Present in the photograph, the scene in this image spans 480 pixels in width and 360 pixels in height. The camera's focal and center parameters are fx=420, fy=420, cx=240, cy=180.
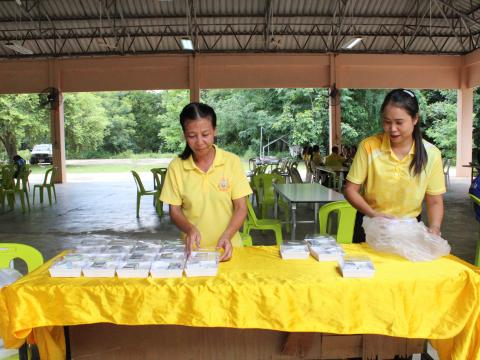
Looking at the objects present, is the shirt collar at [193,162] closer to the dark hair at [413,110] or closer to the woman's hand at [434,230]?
the dark hair at [413,110]

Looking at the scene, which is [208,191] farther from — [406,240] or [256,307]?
[406,240]

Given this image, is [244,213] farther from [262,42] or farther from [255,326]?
[262,42]

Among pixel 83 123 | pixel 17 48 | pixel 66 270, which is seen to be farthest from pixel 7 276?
pixel 83 123

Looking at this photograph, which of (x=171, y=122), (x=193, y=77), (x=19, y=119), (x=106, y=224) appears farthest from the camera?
(x=171, y=122)

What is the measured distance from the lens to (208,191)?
205 centimetres

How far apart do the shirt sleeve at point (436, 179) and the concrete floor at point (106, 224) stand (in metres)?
3.19

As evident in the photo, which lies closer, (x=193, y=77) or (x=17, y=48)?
(x=17, y=48)

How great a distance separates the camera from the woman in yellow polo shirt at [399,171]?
1.94 metres

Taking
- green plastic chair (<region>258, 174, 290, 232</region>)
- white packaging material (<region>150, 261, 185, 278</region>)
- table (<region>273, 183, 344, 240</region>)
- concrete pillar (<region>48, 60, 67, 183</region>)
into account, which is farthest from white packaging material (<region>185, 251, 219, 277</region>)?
concrete pillar (<region>48, 60, 67, 183</region>)

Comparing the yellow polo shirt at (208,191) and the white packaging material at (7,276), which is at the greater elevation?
the yellow polo shirt at (208,191)

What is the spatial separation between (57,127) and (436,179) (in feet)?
46.5

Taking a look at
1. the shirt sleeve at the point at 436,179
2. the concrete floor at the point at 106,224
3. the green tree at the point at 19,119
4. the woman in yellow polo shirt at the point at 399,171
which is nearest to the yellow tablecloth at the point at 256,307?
the woman in yellow polo shirt at the point at 399,171

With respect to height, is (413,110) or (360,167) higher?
(413,110)

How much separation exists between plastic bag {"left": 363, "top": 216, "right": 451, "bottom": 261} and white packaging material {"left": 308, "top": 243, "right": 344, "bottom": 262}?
0.75 ft
